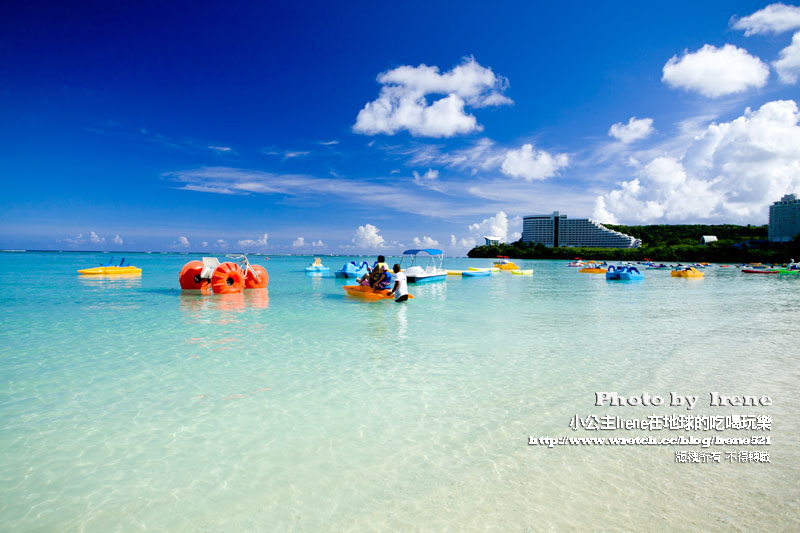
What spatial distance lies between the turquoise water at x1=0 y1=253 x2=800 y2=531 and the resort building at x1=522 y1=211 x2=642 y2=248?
175m

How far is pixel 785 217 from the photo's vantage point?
119 m

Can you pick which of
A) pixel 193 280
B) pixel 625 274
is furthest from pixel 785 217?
pixel 193 280

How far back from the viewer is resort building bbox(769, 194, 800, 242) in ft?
380

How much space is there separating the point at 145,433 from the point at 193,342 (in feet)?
17.3

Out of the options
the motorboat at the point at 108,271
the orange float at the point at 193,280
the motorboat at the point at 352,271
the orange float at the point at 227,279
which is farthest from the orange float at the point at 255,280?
the motorboat at the point at 108,271

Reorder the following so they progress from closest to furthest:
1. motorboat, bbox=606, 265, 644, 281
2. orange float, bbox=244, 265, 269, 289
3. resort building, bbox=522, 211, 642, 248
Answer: orange float, bbox=244, 265, 269, 289 → motorboat, bbox=606, 265, 644, 281 → resort building, bbox=522, 211, 642, 248

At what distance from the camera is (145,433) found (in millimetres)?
4754

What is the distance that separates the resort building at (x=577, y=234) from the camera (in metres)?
167

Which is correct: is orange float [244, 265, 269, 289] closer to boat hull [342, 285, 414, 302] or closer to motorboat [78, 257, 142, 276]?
boat hull [342, 285, 414, 302]

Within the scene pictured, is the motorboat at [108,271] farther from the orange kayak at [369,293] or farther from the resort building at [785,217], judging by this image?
the resort building at [785,217]

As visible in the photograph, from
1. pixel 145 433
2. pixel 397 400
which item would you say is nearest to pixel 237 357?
pixel 145 433

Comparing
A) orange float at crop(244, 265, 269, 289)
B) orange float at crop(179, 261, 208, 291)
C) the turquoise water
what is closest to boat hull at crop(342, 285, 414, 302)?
the turquoise water

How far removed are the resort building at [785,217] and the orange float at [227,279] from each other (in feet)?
487

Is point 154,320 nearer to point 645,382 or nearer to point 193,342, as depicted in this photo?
point 193,342
